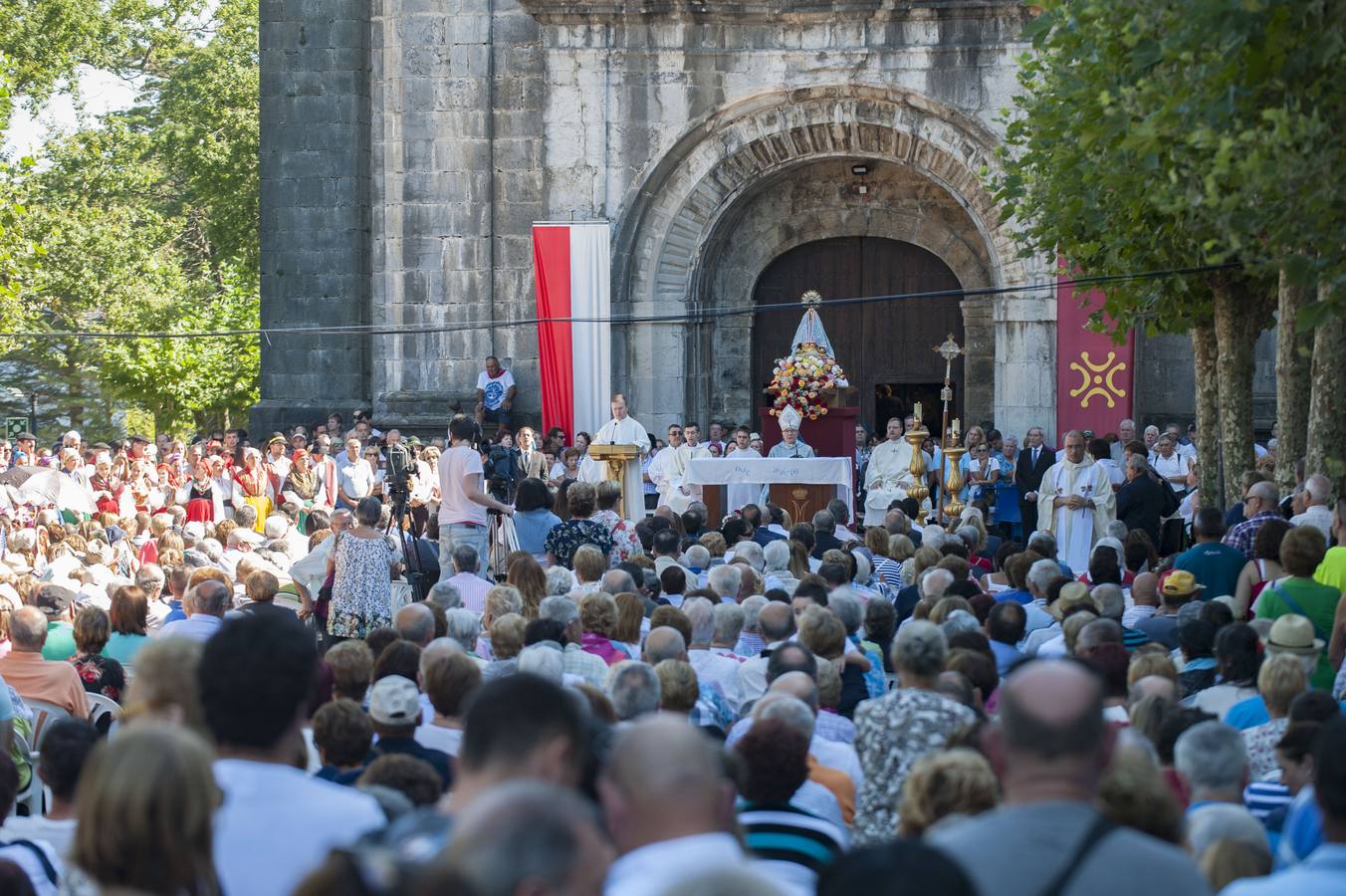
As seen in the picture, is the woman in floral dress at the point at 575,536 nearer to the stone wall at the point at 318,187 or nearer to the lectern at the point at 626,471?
the lectern at the point at 626,471

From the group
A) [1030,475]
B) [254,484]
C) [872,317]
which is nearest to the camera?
[1030,475]

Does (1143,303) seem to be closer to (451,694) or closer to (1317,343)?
(1317,343)

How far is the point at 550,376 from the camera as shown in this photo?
2197cm

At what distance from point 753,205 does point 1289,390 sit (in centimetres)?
1056

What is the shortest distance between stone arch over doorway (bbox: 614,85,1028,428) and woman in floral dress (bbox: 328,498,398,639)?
36.9ft

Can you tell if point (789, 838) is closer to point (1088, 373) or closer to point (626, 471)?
point (626, 471)

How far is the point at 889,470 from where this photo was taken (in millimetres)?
19703

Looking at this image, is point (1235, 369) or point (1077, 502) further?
point (1077, 502)

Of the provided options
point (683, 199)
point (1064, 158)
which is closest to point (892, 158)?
point (683, 199)

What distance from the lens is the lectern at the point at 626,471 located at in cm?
1758

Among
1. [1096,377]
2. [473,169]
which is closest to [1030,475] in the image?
[1096,377]

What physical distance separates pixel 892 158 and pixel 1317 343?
1066cm

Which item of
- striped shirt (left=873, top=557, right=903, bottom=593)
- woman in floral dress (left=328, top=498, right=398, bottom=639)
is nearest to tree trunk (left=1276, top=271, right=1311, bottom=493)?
striped shirt (left=873, top=557, right=903, bottom=593)

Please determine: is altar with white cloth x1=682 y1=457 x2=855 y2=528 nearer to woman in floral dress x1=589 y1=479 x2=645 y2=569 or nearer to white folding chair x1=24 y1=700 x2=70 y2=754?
woman in floral dress x1=589 y1=479 x2=645 y2=569
